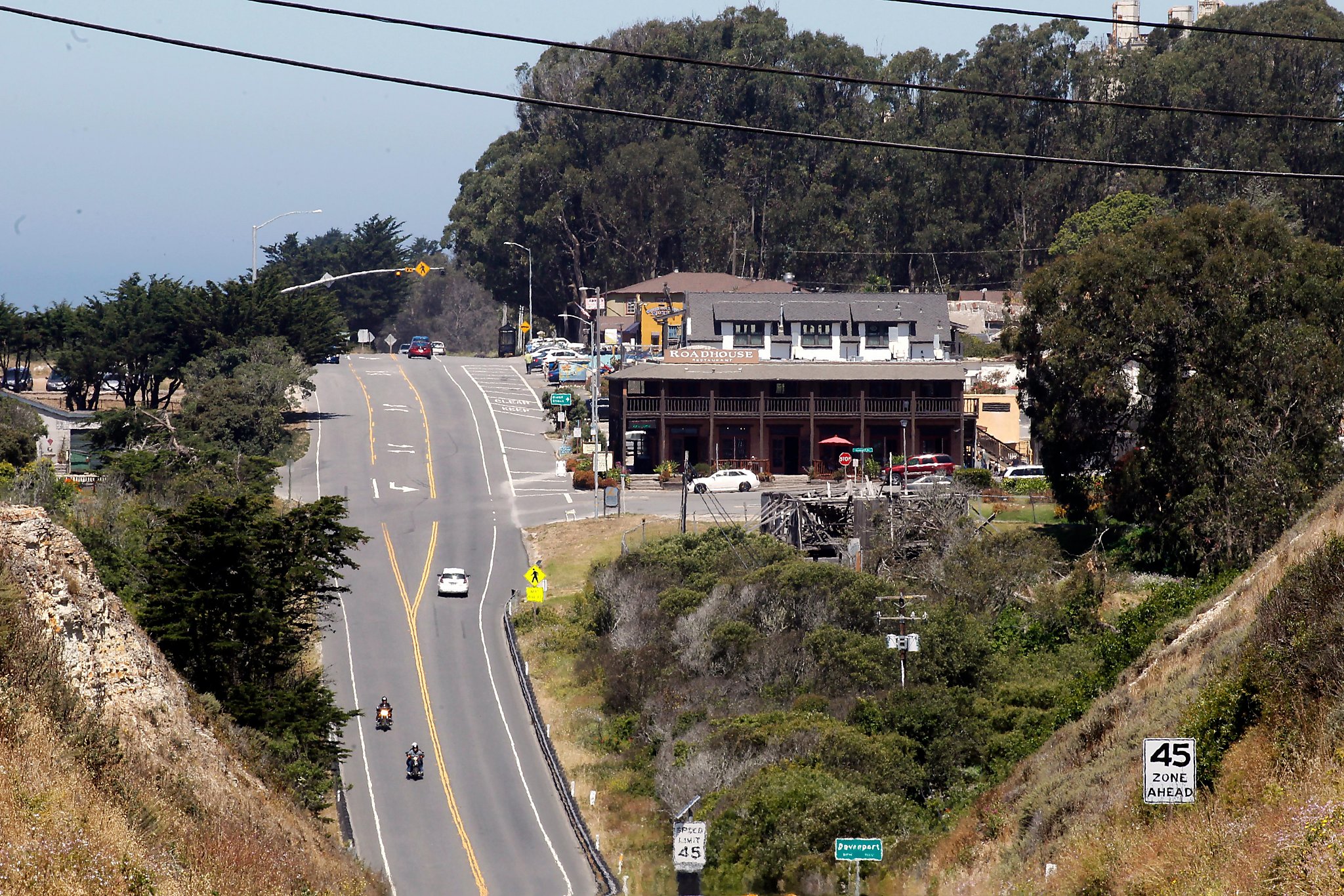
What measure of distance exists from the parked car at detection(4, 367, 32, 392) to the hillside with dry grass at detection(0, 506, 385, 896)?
8094 cm

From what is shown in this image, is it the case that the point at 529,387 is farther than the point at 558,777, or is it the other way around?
the point at 529,387

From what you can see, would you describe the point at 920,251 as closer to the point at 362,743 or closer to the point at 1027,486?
Result: the point at 1027,486

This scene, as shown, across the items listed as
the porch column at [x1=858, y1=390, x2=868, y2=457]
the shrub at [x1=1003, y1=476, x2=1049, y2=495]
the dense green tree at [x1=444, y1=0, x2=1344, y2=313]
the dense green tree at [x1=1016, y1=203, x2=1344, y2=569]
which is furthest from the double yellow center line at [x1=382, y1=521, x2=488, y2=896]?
the dense green tree at [x1=444, y1=0, x2=1344, y2=313]

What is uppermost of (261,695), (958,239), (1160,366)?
(958,239)

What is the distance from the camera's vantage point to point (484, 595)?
65562 millimetres

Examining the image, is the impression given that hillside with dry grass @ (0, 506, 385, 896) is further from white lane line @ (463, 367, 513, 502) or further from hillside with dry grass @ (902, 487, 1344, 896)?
white lane line @ (463, 367, 513, 502)

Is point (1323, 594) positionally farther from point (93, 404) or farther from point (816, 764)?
point (93, 404)

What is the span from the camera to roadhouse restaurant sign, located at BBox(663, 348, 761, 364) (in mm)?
87500

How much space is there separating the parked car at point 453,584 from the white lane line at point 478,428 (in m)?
15.1

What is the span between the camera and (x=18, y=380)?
102375mm

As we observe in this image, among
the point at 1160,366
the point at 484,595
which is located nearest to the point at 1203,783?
the point at 1160,366

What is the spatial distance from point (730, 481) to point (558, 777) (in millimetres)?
31048

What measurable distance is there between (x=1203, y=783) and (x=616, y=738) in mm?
30636

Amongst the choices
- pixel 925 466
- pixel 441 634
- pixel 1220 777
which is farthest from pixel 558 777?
pixel 925 466
